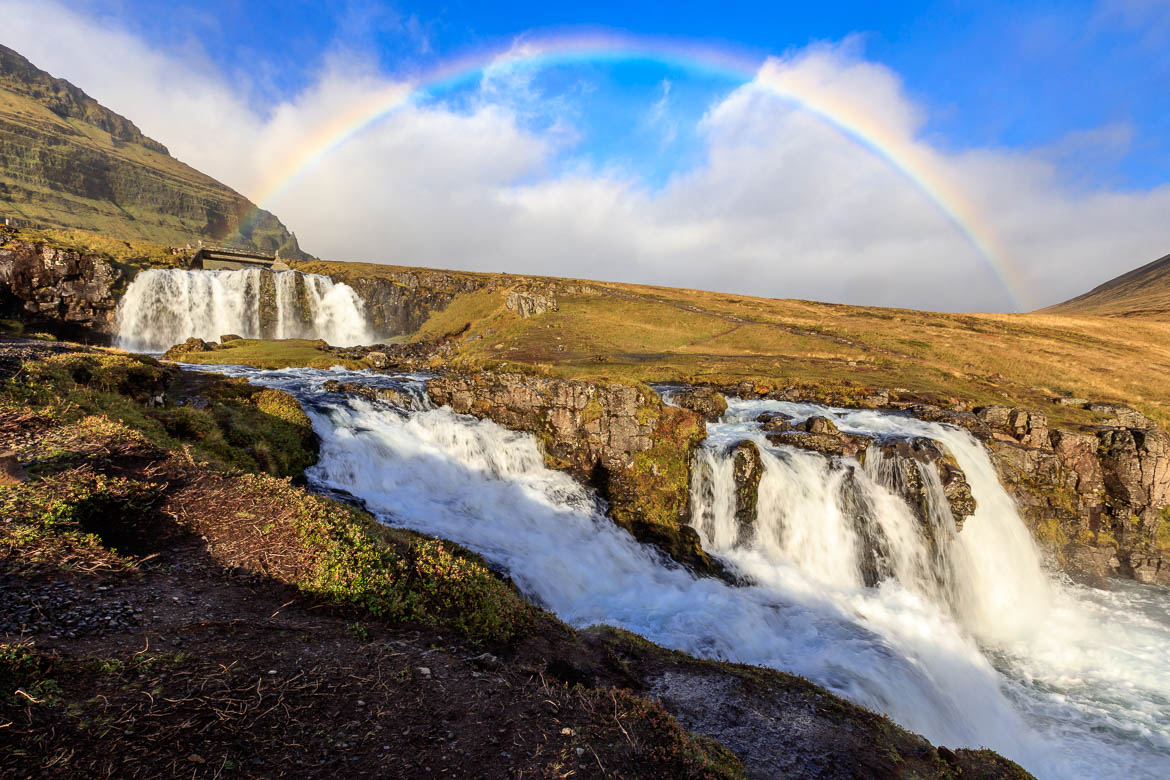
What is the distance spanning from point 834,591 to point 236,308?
2872 inches

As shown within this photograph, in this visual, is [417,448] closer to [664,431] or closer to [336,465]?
[336,465]

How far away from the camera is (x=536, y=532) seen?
1966 centimetres

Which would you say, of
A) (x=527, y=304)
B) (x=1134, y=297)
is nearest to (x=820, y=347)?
(x=527, y=304)

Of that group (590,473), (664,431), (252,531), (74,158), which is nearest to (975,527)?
(664,431)

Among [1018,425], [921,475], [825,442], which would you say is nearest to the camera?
[921,475]

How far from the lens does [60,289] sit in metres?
48.4

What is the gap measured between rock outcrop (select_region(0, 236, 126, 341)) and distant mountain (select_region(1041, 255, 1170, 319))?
573 ft

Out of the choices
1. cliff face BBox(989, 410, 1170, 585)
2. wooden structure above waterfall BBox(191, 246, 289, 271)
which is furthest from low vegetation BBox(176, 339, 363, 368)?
cliff face BBox(989, 410, 1170, 585)

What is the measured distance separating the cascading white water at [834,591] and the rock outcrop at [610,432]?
1027 millimetres

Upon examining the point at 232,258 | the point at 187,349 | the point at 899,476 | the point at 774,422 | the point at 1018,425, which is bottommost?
the point at 899,476

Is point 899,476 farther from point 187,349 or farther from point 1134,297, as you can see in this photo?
point 1134,297

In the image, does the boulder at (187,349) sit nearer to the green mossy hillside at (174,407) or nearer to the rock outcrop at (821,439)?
the green mossy hillside at (174,407)

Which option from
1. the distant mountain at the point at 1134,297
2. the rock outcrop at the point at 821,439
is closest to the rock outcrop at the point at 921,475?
the rock outcrop at the point at 821,439

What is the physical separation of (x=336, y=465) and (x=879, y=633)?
2190cm
